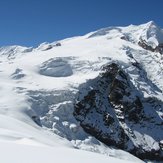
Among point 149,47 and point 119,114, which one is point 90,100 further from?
point 149,47

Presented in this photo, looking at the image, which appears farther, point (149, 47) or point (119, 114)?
point (149, 47)

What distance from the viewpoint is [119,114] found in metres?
54.4

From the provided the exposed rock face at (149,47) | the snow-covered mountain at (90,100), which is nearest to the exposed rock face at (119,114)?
the snow-covered mountain at (90,100)

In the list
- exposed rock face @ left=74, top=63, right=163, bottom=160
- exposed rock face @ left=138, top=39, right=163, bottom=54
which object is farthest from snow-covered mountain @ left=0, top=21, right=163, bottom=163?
exposed rock face @ left=138, top=39, right=163, bottom=54

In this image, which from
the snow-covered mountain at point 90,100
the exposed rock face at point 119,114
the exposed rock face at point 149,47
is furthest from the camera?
the exposed rock face at point 149,47

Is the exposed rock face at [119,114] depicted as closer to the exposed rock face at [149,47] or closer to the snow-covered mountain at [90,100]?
the snow-covered mountain at [90,100]

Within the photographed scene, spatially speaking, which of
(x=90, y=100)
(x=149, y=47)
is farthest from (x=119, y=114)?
(x=149, y=47)

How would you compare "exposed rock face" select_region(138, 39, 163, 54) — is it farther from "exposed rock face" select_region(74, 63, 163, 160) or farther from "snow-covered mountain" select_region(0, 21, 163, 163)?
"exposed rock face" select_region(74, 63, 163, 160)

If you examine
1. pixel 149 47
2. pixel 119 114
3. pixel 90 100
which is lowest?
pixel 119 114

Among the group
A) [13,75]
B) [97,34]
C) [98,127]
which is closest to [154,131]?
[98,127]

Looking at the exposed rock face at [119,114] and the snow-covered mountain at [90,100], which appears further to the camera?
the exposed rock face at [119,114]

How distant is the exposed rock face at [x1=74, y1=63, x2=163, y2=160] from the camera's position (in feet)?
163

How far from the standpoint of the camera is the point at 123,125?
5269 cm

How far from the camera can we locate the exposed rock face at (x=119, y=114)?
4978 centimetres
